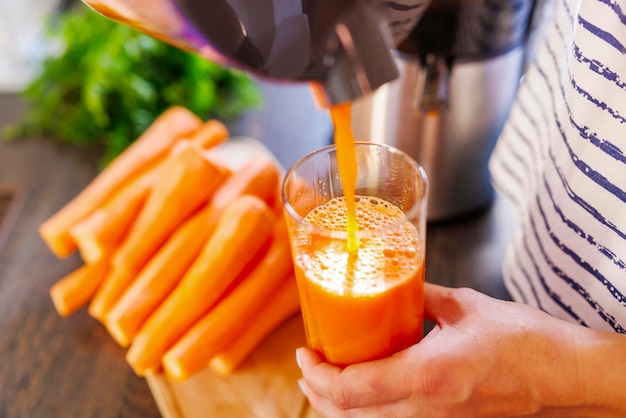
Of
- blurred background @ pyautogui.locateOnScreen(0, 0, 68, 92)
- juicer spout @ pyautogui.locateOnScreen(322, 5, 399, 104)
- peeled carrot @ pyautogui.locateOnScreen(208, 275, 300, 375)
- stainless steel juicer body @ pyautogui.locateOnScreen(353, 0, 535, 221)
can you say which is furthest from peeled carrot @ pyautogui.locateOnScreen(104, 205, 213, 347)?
blurred background @ pyautogui.locateOnScreen(0, 0, 68, 92)

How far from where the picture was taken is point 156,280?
39.9 inches

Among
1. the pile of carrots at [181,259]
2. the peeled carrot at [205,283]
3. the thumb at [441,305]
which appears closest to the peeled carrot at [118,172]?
the pile of carrots at [181,259]

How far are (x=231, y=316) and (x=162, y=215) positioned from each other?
20 cm

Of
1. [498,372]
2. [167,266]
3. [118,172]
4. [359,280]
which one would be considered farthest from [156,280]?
[498,372]

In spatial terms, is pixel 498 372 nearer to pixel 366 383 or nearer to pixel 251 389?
pixel 366 383

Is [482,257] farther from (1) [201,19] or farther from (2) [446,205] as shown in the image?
(1) [201,19]

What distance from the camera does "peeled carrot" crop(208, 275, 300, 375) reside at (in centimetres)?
96

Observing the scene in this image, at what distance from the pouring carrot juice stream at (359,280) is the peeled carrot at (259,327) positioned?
29 centimetres

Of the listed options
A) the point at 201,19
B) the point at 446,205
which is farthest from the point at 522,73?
the point at 201,19

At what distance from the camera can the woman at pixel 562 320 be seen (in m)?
0.62

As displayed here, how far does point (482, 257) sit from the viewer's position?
1107 mm

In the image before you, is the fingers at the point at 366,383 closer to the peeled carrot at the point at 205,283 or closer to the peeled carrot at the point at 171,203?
the peeled carrot at the point at 205,283

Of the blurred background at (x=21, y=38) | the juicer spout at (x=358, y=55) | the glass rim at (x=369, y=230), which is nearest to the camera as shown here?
the juicer spout at (x=358, y=55)

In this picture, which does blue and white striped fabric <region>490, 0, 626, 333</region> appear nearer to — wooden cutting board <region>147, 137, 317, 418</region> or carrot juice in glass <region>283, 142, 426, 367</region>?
carrot juice in glass <region>283, 142, 426, 367</region>
